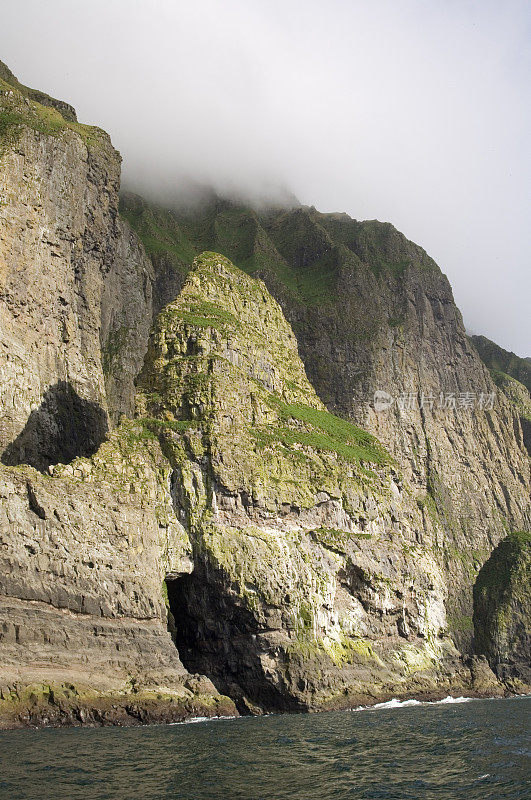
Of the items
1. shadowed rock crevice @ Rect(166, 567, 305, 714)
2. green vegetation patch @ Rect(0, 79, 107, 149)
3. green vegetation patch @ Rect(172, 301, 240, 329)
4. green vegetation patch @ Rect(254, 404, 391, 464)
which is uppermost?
green vegetation patch @ Rect(0, 79, 107, 149)

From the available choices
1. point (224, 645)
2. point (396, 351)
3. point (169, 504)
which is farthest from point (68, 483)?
point (396, 351)

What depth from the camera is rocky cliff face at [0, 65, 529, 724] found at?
48969 mm

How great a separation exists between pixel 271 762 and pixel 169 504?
30306 millimetres

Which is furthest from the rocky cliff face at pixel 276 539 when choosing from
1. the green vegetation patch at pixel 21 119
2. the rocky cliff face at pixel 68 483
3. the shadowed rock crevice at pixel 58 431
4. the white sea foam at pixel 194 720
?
the green vegetation patch at pixel 21 119

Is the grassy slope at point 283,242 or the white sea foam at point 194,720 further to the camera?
the grassy slope at point 283,242

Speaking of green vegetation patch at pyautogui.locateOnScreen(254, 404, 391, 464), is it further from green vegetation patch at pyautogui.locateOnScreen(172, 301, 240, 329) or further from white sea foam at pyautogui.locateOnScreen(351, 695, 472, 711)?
white sea foam at pyautogui.locateOnScreen(351, 695, 472, 711)

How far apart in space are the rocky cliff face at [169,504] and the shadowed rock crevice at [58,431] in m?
0.22

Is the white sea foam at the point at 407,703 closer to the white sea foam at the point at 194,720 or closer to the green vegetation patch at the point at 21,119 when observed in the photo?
the white sea foam at the point at 194,720

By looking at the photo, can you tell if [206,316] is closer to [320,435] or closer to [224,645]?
[320,435]

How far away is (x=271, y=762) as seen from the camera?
106 feet

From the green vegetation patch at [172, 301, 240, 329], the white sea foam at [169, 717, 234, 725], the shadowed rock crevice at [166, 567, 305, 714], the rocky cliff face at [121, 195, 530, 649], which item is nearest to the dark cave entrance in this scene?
the shadowed rock crevice at [166, 567, 305, 714]

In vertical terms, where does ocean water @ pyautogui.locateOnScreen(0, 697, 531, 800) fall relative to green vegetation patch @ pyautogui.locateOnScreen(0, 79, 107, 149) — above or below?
below

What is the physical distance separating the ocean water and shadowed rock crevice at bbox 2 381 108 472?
1187 inches

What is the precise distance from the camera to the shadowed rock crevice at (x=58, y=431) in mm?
68000
